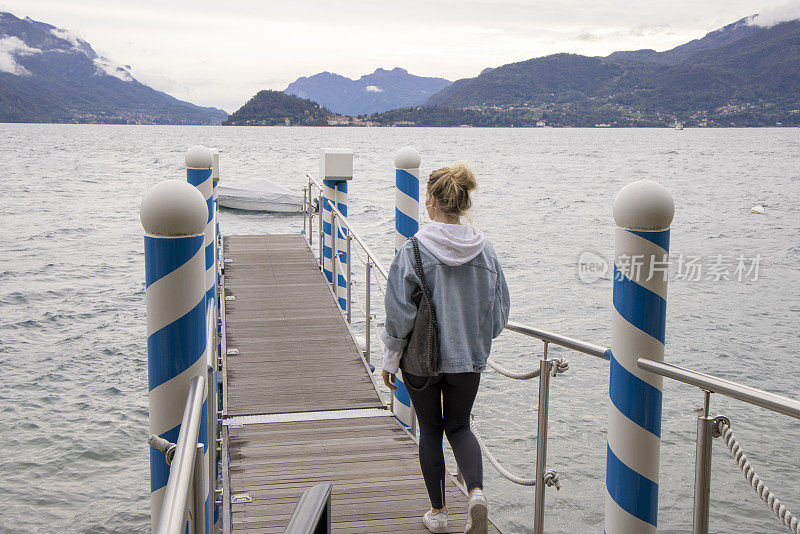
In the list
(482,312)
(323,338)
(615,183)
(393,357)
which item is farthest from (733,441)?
(615,183)

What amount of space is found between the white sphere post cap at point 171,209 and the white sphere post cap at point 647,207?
156 centimetres

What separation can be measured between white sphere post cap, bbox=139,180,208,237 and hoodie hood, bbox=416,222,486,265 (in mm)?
1074

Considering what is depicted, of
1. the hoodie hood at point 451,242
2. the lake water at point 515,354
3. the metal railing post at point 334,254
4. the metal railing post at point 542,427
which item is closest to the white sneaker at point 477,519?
the metal railing post at point 542,427

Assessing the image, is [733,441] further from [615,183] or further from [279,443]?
[615,183]

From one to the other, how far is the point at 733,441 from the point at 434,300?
1.29m

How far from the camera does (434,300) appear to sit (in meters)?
3.24

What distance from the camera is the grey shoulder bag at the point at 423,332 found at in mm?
3223

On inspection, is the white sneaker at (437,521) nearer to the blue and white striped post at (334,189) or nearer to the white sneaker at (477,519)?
the white sneaker at (477,519)

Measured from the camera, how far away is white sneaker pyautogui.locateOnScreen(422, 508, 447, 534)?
3713 mm

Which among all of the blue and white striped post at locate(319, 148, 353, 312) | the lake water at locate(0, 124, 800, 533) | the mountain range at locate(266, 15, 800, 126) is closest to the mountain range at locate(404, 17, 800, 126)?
the mountain range at locate(266, 15, 800, 126)

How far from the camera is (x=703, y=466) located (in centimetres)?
250

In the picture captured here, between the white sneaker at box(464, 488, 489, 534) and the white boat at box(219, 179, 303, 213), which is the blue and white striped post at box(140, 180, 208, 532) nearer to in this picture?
the white sneaker at box(464, 488, 489, 534)

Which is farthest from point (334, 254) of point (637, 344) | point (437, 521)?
point (637, 344)

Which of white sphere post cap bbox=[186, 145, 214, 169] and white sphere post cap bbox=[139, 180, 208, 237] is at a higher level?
white sphere post cap bbox=[186, 145, 214, 169]
